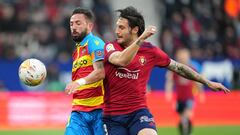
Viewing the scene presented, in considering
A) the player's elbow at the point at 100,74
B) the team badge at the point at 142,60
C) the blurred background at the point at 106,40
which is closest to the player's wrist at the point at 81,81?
the player's elbow at the point at 100,74

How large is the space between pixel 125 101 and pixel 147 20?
51.8 feet

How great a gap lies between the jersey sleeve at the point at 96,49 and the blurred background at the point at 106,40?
28.1 ft

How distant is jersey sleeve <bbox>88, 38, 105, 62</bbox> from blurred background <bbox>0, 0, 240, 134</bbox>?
857 centimetres

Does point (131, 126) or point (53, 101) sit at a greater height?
point (131, 126)

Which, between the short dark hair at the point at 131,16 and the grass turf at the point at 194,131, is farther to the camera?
the grass turf at the point at 194,131

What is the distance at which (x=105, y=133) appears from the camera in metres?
8.43

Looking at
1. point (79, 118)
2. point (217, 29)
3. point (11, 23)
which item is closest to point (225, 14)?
point (217, 29)

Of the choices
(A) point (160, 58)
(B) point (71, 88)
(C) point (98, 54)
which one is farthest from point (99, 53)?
(B) point (71, 88)

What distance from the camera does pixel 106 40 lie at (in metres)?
21.9

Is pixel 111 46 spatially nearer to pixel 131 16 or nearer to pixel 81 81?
pixel 131 16

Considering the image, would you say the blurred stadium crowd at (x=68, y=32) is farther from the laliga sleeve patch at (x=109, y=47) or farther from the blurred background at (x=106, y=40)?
the laliga sleeve patch at (x=109, y=47)

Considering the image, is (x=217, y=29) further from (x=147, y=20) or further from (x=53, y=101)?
(x=53, y=101)

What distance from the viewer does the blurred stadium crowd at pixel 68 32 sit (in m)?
20.8

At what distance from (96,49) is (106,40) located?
1335 cm
